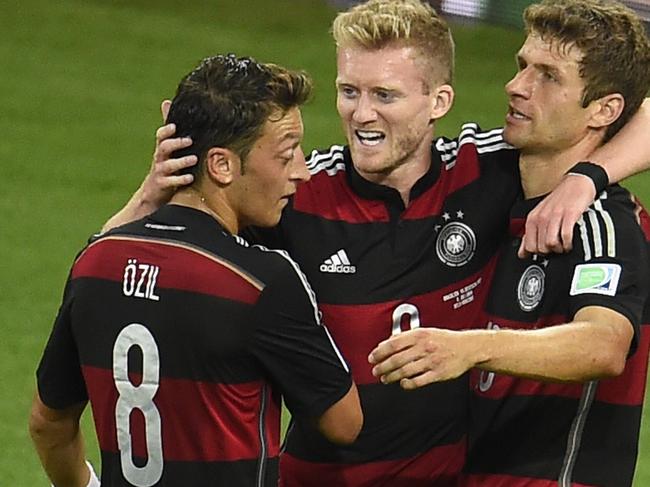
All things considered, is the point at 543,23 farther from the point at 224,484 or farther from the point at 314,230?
the point at 224,484

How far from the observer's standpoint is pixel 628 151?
3850 millimetres

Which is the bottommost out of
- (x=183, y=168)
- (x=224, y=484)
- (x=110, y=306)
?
(x=224, y=484)

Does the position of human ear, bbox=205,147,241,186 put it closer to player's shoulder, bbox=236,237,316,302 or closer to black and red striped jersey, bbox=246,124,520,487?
player's shoulder, bbox=236,237,316,302

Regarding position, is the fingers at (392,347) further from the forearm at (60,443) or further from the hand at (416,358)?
the forearm at (60,443)

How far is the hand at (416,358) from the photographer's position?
3037 mm

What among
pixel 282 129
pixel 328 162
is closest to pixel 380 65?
pixel 328 162

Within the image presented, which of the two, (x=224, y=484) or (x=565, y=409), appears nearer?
(x=224, y=484)

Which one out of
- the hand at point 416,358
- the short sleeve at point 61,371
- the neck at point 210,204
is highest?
the neck at point 210,204

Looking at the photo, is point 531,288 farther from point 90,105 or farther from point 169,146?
point 90,105

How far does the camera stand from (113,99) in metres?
10.8

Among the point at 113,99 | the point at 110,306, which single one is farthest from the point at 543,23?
the point at 113,99

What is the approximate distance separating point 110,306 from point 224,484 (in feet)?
1.51

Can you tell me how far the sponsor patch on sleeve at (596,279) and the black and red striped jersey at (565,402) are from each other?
12 mm

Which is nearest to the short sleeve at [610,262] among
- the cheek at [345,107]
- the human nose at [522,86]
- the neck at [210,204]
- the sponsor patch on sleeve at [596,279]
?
the sponsor patch on sleeve at [596,279]
